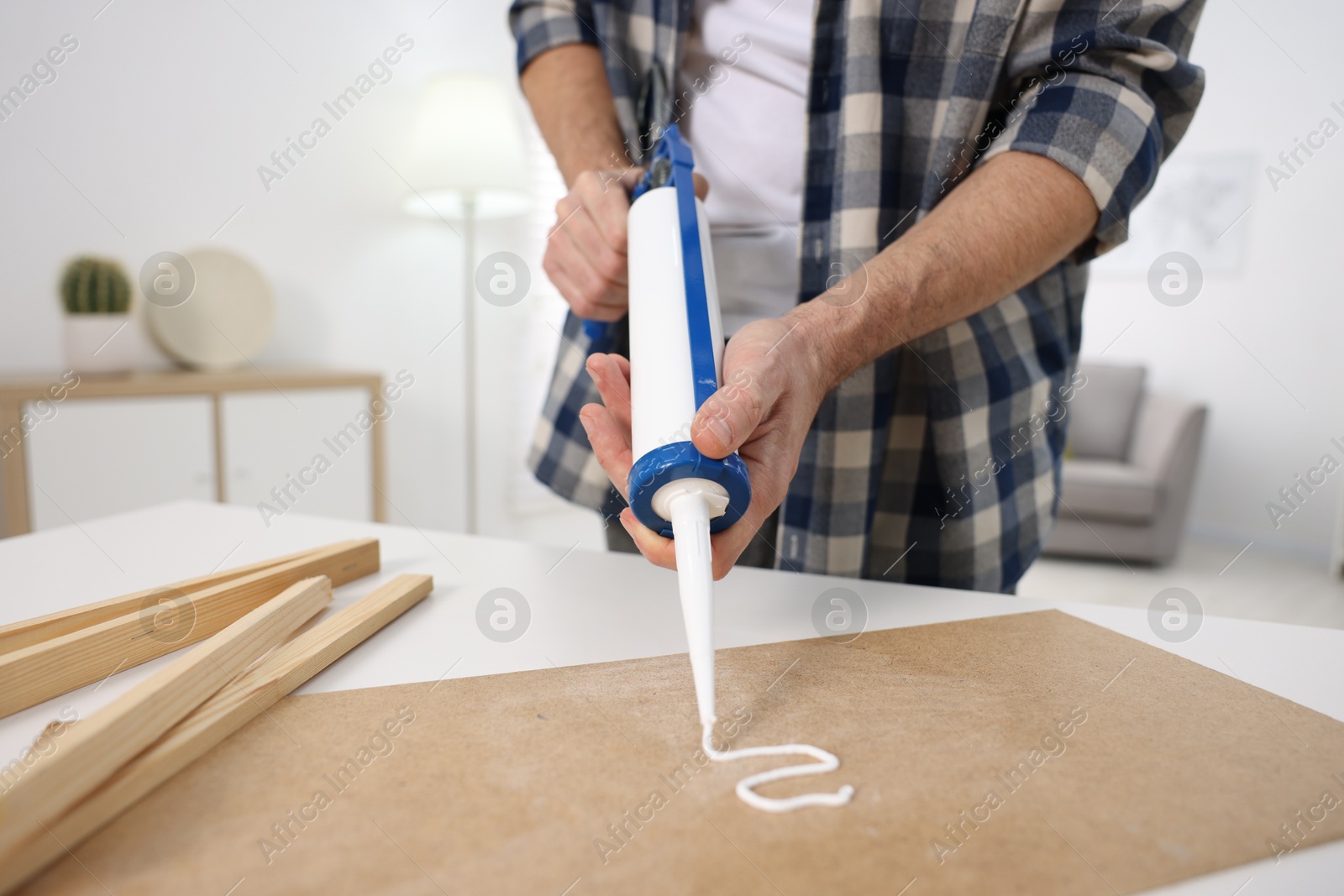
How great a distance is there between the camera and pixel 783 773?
0.37 m

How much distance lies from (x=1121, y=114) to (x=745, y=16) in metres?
0.37

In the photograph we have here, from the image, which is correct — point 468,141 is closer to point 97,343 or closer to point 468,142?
point 468,142

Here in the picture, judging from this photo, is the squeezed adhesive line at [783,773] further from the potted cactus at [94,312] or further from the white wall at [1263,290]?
the white wall at [1263,290]

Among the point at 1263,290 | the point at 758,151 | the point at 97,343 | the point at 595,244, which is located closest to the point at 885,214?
the point at 758,151

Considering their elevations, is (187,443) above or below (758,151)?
below

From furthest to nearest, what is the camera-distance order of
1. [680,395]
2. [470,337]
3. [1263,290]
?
[1263,290] < [470,337] < [680,395]

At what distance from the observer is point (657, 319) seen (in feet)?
1.65

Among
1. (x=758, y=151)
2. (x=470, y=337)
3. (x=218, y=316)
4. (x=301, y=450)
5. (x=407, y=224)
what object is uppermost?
(x=758, y=151)

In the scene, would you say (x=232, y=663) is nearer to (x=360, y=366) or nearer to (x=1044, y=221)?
(x=1044, y=221)

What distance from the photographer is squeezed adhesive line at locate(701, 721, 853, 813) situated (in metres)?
0.34

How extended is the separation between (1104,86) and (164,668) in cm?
77

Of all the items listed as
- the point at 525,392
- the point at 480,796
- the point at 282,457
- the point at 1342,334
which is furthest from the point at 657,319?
the point at 1342,334

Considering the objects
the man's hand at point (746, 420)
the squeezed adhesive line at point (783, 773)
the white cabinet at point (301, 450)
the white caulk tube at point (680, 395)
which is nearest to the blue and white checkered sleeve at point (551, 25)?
the white caulk tube at point (680, 395)

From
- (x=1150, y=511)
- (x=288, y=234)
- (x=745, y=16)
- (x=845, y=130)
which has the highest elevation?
(x=745, y=16)
